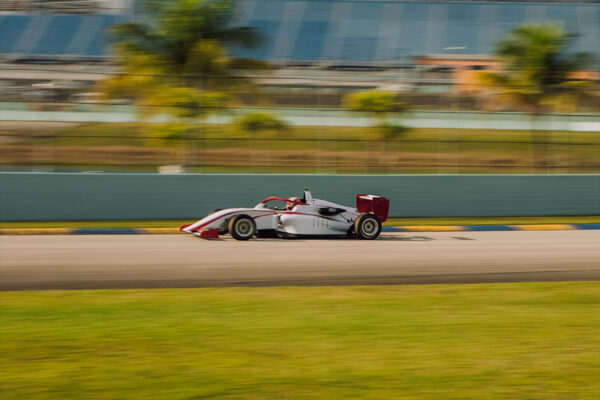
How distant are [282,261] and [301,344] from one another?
513 centimetres

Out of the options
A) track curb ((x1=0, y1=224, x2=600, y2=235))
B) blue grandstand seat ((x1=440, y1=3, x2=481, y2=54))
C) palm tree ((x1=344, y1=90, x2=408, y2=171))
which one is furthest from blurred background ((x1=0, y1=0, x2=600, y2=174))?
blue grandstand seat ((x1=440, y1=3, x2=481, y2=54))

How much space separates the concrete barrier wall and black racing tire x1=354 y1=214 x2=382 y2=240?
479 cm

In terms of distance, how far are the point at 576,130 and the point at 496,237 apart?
7418 mm

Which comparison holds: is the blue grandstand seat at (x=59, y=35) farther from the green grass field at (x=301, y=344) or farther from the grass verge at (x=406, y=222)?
the green grass field at (x=301, y=344)

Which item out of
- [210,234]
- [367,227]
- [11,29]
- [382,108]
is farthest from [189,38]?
[11,29]

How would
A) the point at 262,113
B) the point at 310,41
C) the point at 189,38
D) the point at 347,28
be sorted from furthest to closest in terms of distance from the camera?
the point at 347,28
the point at 310,41
the point at 189,38
the point at 262,113

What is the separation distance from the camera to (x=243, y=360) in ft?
A: 19.0

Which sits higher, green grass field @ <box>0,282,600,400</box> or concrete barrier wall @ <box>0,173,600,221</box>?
concrete barrier wall @ <box>0,173,600,221</box>

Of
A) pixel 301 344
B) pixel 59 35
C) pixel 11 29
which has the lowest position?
pixel 301 344

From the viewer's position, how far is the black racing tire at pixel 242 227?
46.6ft

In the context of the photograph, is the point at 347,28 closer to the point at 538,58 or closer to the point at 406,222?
the point at 538,58

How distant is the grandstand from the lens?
39.0 meters

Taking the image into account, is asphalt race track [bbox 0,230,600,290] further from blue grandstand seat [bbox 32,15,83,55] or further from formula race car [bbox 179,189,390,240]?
blue grandstand seat [bbox 32,15,83,55]

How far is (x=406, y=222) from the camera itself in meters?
19.0
